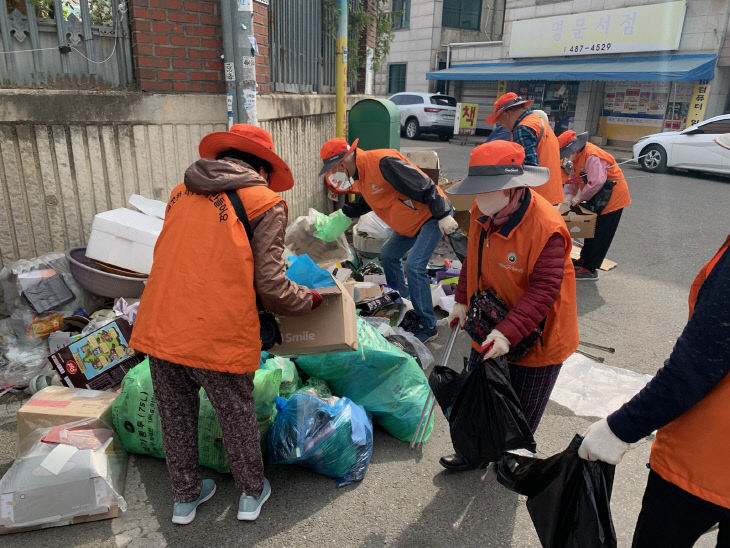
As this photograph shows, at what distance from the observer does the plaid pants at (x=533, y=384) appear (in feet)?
8.20

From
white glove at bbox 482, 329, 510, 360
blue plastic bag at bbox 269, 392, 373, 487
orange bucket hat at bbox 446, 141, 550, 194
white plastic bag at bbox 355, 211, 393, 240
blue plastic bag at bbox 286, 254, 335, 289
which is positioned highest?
orange bucket hat at bbox 446, 141, 550, 194

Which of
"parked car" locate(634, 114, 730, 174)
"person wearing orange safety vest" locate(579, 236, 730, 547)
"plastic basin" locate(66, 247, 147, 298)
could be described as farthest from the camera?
"parked car" locate(634, 114, 730, 174)

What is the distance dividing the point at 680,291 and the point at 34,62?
6.20 meters

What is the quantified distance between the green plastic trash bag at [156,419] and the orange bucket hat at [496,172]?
1.39 meters

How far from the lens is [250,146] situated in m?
2.31

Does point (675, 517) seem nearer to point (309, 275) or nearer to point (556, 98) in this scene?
point (309, 275)

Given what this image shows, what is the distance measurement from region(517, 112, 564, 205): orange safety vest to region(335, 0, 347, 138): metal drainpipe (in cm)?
277

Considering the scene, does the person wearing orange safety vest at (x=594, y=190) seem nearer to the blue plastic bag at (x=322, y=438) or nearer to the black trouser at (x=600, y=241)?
the black trouser at (x=600, y=241)

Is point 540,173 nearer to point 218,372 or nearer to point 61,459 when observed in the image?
point 218,372

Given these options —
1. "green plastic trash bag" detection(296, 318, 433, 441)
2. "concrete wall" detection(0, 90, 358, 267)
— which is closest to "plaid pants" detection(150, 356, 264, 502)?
"green plastic trash bag" detection(296, 318, 433, 441)

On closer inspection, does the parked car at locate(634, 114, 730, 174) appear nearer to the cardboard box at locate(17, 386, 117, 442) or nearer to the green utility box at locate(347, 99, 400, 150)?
the green utility box at locate(347, 99, 400, 150)

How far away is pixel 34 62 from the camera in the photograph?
156 inches

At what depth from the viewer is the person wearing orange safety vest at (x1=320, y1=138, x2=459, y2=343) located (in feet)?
13.3

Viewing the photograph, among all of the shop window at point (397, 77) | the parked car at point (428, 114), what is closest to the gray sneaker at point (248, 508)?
the parked car at point (428, 114)
